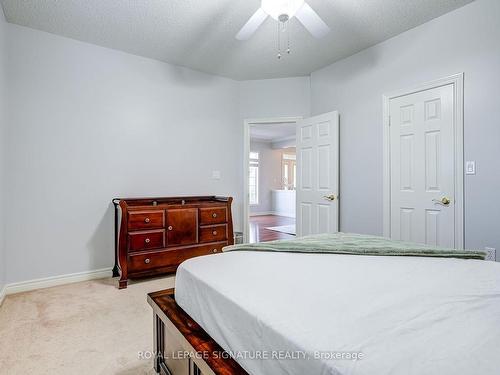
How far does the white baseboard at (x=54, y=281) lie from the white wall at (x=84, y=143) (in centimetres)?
6

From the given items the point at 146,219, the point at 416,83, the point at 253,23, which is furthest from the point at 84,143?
the point at 416,83

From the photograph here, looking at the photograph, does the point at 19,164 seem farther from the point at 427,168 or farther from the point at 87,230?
the point at 427,168

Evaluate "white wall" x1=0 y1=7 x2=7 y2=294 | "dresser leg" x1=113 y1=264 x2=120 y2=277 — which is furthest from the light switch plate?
"white wall" x1=0 y1=7 x2=7 y2=294

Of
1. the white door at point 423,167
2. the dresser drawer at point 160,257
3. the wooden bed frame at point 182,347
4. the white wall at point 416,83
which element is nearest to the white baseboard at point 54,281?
the dresser drawer at point 160,257

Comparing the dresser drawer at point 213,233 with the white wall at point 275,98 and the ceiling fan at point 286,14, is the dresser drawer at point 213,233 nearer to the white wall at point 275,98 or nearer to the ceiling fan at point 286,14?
the white wall at point 275,98

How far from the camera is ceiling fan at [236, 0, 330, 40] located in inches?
73.6

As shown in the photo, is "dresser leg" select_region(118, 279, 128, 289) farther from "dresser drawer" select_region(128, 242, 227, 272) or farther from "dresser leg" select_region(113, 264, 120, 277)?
"dresser leg" select_region(113, 264, 120, 277)

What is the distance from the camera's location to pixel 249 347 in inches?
33.5

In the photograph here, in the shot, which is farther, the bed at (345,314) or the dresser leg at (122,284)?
the dresser leg at (122,284)

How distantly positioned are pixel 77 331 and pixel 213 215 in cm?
171

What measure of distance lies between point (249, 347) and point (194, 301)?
416 mm

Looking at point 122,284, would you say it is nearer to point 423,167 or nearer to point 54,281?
point 54,281

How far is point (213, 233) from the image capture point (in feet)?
10.9

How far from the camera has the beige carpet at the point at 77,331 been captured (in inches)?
62.4
